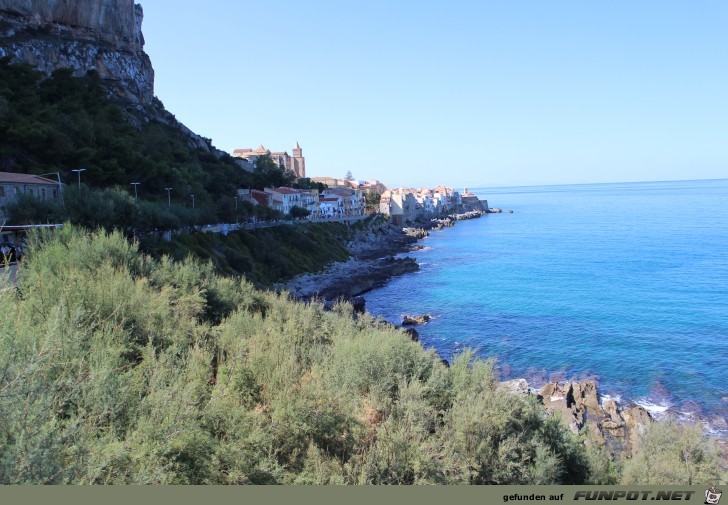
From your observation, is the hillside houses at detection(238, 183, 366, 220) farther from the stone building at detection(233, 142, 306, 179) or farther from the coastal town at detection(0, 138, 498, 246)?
the stone building at detection(233, 142, 306, 179)

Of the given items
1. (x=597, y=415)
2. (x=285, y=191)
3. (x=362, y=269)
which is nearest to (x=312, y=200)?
(x=285, y=191)

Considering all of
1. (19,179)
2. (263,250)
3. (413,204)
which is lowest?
(263,250)

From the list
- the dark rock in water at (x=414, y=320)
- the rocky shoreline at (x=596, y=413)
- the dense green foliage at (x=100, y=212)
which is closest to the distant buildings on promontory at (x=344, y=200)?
the dense green foliage at (x=100, y=212)

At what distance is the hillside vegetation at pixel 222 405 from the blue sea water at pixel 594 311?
1217 centimetres

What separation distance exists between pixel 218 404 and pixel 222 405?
0.07 meters

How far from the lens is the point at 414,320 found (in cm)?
3064

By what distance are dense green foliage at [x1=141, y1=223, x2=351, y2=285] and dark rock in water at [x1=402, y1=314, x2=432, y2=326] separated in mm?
11236

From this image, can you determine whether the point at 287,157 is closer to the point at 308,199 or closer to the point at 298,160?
the point at 298,160

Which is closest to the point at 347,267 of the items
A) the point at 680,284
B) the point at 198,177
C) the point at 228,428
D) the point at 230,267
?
the point at 230,267

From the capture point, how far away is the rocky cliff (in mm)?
52000

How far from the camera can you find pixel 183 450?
5035mm

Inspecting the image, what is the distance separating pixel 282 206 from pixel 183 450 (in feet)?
210

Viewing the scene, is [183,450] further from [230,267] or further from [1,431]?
[230,267]


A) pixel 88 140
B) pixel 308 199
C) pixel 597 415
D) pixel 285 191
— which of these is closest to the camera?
pixel 597 415
